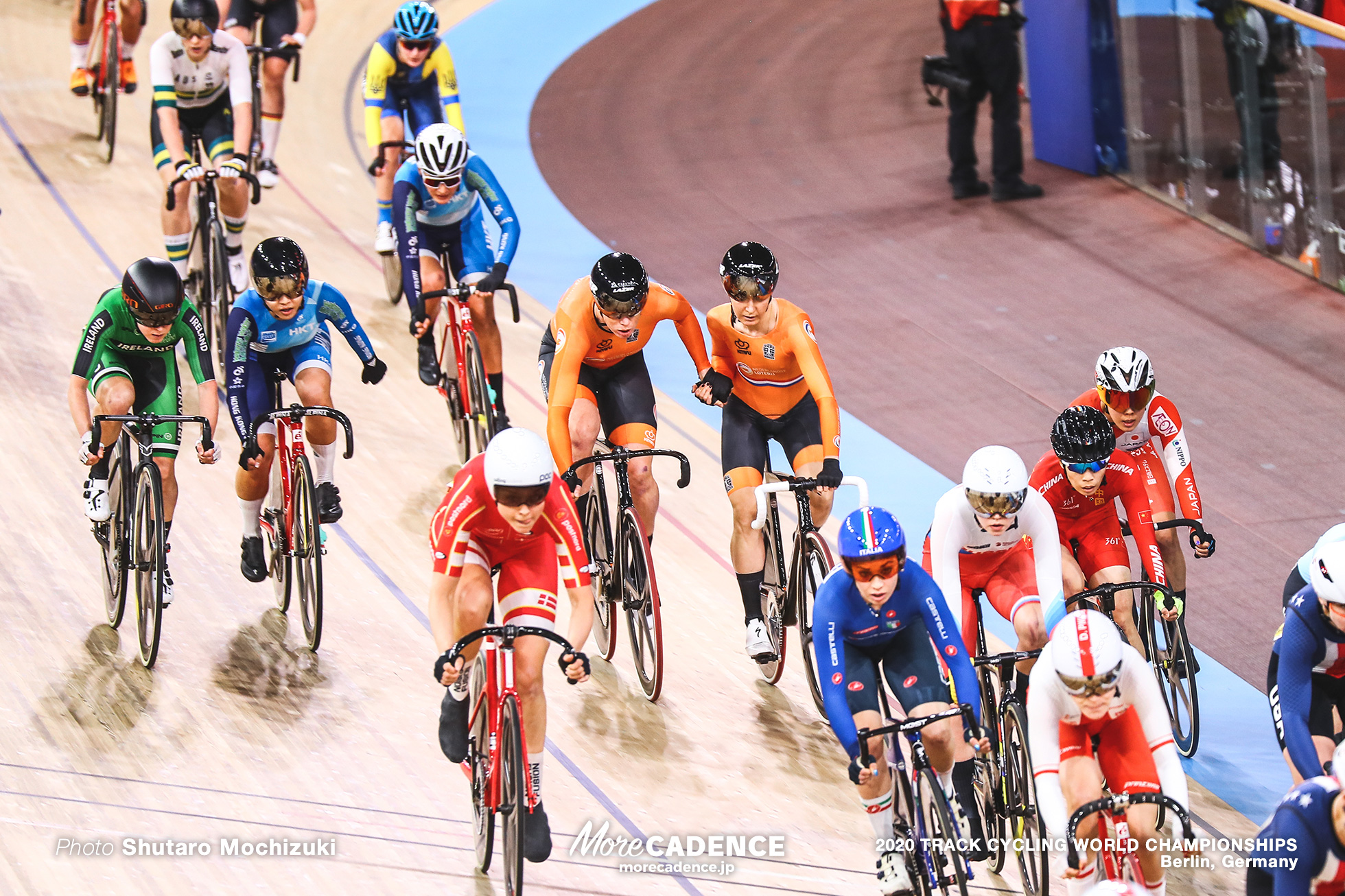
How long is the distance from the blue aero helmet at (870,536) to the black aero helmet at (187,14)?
521 cm

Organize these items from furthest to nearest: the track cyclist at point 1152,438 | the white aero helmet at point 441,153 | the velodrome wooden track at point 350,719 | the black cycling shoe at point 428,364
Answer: the black cycling shoe at point 428,364, the white aero helmet at point 441,153, the track cyclist at point 1152,438, the velodrome wooden track at point 350,719

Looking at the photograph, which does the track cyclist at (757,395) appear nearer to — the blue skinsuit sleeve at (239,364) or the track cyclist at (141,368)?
the blue skinsuit sleeve at (239,364)

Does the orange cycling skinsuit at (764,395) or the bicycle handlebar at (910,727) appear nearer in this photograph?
the bicycle handlebar at (910,727)

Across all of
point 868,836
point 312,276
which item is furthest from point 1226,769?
point 312,276

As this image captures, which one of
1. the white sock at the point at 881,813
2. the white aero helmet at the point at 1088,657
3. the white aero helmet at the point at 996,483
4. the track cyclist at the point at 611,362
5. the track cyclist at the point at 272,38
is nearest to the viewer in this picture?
the white aero helmet at the point at 1088,657

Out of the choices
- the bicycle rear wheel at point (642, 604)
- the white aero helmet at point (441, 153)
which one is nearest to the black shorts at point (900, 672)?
the bicycle rear wheel at point (642, 604)

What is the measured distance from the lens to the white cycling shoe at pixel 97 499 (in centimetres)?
599

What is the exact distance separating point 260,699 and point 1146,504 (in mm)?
3221

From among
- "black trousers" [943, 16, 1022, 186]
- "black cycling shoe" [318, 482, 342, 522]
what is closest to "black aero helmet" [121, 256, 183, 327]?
"black cycling shoe" [318, 482, 342, 522]

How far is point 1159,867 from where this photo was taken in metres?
4.14

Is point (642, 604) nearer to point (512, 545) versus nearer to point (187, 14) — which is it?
point (512, 545)

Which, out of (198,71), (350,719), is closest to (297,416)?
(350,719)

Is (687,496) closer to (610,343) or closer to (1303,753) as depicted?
(610,343)

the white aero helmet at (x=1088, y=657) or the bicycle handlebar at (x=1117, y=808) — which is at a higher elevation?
the white aero helmet at (x=1088, y=657)
